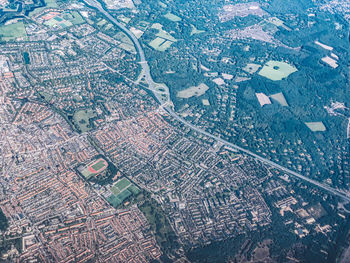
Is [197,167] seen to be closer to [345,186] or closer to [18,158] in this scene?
[345,186]

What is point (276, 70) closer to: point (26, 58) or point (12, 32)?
point (26, 58)

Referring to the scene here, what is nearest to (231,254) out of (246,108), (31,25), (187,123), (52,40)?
(187,123)

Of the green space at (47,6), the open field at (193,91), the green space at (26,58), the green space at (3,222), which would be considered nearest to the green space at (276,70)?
the open field at (193,91)

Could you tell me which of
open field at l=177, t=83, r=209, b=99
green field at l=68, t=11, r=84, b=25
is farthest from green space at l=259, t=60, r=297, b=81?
green field at l=68, t=11, r=84, b=25

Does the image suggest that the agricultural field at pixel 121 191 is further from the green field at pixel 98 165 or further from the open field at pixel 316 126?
the open field at pixel 316 126

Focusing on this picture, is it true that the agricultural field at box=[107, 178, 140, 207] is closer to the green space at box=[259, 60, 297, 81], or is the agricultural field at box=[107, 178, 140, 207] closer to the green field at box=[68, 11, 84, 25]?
the green space at box=[259, 60, 297, 81]

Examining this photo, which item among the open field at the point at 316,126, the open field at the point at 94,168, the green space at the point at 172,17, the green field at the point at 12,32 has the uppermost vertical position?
the green space at the point at 172,17
